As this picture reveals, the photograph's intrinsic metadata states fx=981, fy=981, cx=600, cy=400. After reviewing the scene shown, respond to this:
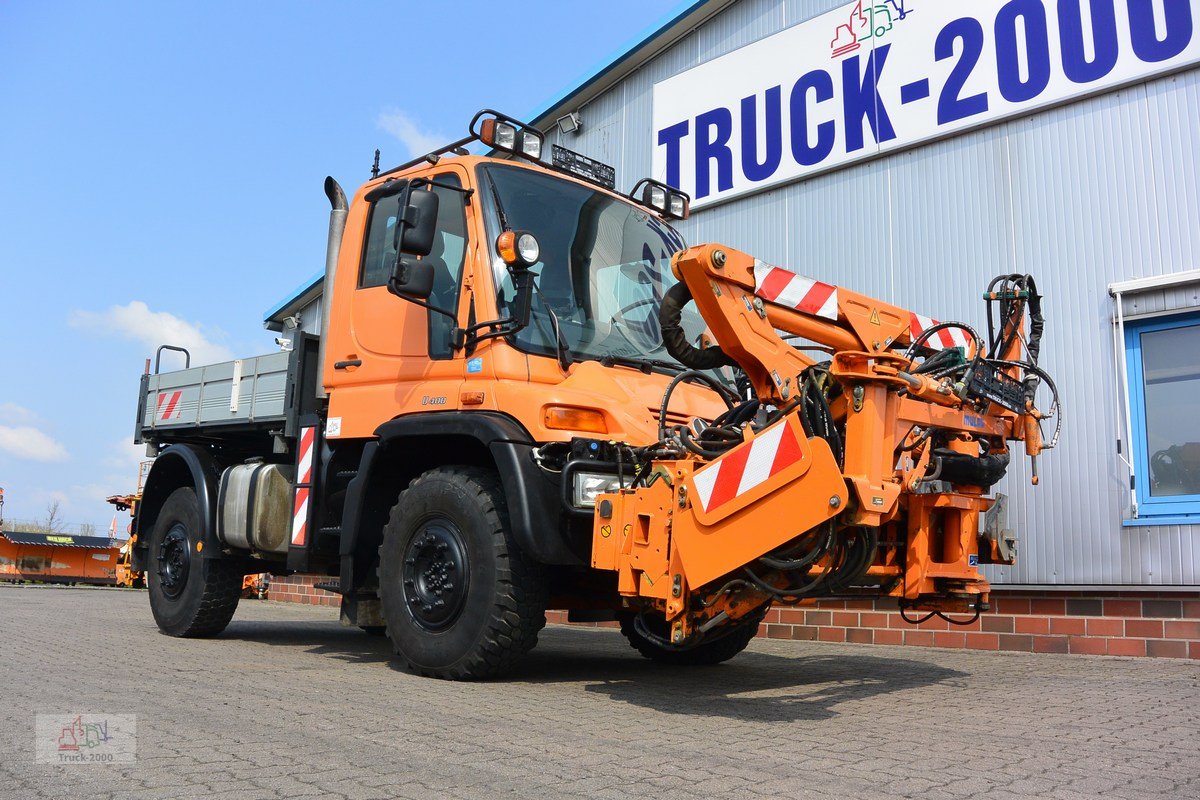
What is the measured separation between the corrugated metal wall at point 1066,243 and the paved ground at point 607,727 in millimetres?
1125

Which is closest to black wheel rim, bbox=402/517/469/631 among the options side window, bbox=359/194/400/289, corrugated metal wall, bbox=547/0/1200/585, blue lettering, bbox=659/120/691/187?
side window, bbox=359/194/400/289

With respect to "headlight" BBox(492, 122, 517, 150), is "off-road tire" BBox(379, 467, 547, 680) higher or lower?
lower

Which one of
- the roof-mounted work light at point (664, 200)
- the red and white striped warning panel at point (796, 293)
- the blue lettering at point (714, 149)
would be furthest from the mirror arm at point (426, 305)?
the blue lettering at point (714, 149)

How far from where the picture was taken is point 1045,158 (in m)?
8.30

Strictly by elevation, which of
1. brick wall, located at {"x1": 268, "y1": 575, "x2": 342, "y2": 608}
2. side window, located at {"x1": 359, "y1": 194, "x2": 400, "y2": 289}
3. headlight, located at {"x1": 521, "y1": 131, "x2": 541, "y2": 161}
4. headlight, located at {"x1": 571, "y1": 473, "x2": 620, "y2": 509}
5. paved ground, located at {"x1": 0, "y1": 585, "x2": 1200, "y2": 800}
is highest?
headlight, located at {"x1": 521, "y1": 131, "x2": 541, "y2": 161}

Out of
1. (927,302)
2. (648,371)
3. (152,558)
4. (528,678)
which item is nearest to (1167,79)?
(927,302)

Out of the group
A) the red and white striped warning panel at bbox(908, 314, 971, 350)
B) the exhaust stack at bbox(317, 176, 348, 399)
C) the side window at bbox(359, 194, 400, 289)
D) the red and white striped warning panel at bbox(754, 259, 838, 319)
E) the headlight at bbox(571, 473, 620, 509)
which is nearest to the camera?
the red and white striped warning panel at bbox(754, 259, 838, 319)

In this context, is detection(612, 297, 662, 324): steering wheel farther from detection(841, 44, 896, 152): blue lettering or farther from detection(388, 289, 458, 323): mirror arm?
detection(841, 44, 896, 152): blue lettering

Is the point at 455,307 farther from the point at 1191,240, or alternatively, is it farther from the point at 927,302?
the point at 1191,240

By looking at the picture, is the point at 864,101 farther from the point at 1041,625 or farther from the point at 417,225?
the point at 417,225

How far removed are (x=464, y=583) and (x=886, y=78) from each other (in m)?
6.95

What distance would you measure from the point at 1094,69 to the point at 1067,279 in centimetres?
173

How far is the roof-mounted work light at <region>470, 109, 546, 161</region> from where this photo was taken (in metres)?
5.82

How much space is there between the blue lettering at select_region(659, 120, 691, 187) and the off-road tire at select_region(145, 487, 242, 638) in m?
6.44
